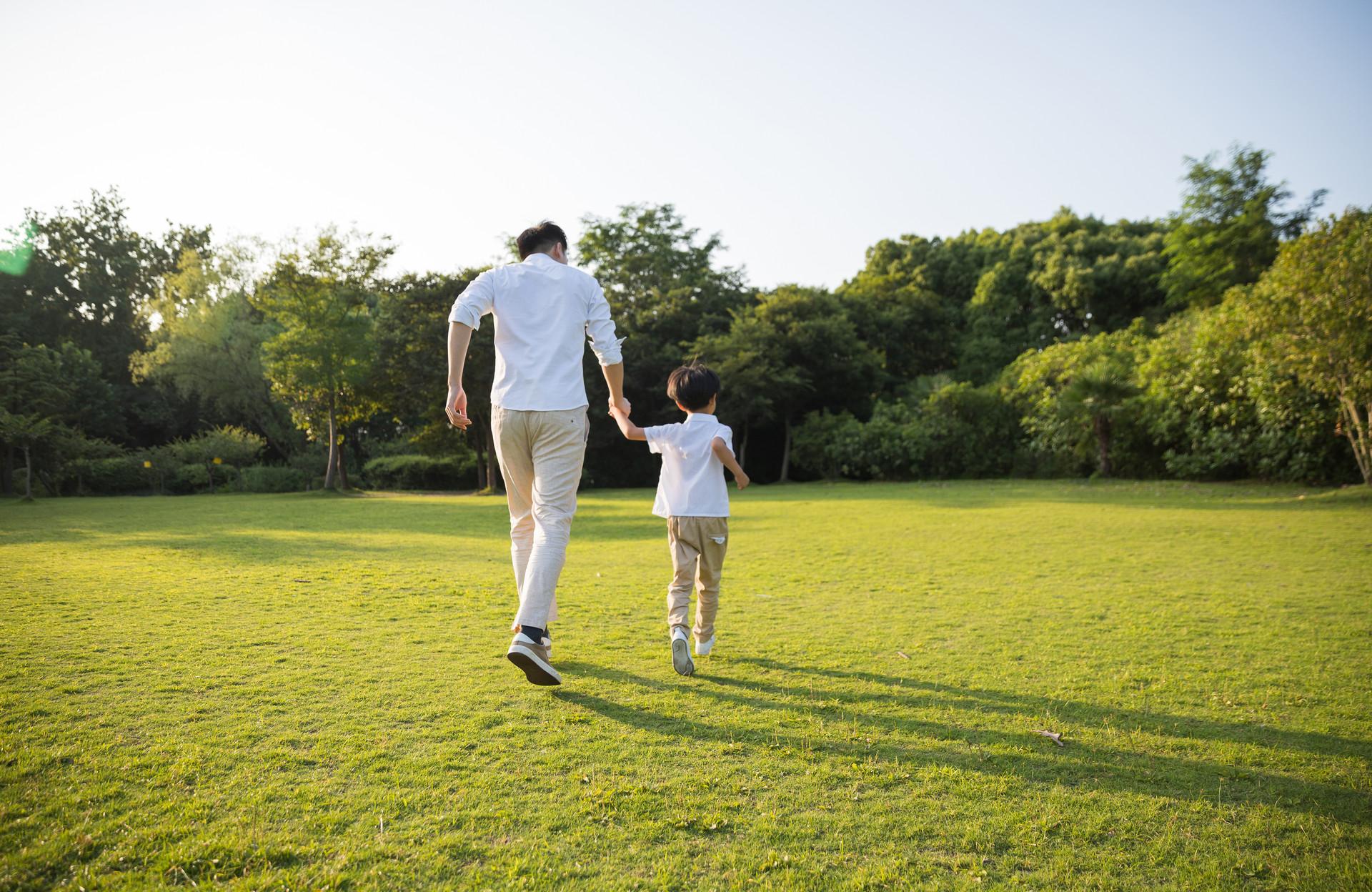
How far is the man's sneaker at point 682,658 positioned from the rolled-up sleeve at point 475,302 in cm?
184

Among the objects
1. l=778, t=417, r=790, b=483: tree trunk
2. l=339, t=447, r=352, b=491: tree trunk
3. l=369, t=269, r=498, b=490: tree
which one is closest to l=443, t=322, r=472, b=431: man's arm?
l=369, t=269, r=498, b=490: tree

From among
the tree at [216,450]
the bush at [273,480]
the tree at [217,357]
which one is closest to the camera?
the bush at [273,480]

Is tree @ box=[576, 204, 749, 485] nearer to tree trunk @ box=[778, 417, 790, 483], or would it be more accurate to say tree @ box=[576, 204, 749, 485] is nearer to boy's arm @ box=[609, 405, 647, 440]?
tree trunk @ box=[778, 417, 790, 483]

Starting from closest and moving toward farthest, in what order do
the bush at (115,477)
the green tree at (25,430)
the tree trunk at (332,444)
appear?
the green tree at (25,430), the bush at (115,477), the tree trunk at (332,444)

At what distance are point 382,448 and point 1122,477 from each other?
2642 centimetres

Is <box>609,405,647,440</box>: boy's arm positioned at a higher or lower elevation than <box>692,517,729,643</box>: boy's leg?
higher

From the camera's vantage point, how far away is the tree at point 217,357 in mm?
28828

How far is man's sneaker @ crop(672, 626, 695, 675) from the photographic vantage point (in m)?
3.74

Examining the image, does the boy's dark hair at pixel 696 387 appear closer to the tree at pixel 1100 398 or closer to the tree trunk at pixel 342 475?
the tree at pixel 1100 398

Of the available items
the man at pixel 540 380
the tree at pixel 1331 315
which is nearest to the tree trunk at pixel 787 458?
the tree at pixel 1331 315

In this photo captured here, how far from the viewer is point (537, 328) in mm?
3812

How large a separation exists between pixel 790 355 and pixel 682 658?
76.6 feet

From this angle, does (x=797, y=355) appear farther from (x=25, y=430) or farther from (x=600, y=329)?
(x=600, y=329)

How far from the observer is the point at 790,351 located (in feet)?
86.2
